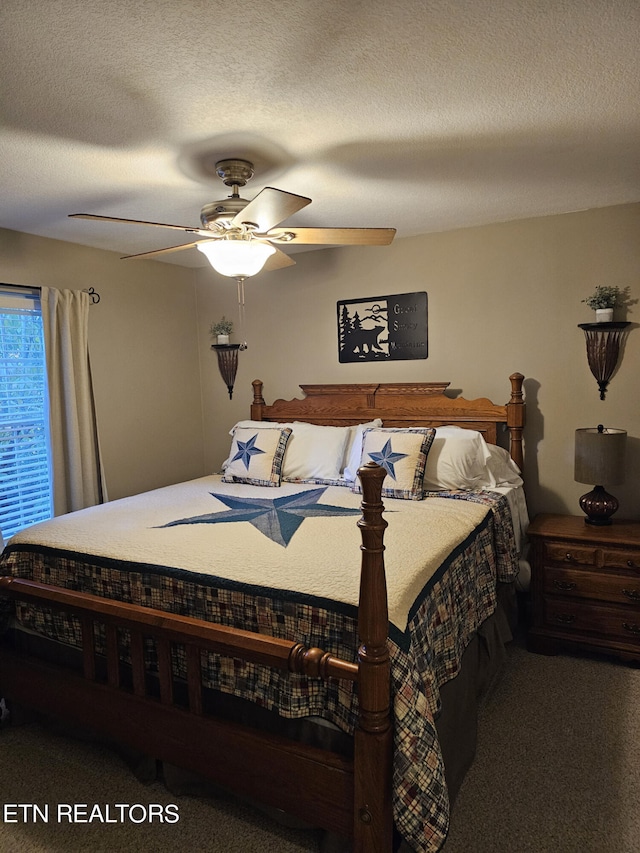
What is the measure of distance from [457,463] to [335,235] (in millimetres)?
1393

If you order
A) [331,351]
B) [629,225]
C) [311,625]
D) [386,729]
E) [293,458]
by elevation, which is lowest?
[386,729]

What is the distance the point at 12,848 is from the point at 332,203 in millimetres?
2879

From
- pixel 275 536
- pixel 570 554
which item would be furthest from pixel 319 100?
pixel 570 554

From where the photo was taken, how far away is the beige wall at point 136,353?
3.37 metres

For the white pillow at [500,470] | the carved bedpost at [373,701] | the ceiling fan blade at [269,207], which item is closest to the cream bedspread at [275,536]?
the carved bedpost at [373,701]

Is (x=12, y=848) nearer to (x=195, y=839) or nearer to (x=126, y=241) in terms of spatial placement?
(x=195, y=839)

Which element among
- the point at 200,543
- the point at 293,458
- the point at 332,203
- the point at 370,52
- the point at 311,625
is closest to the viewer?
the point at 370,52

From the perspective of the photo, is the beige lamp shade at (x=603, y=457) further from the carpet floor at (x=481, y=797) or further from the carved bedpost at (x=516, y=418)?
the carpet floor at (x=481, y=797)

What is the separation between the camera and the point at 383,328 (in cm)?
370

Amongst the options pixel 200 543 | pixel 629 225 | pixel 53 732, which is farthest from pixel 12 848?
pixel 629 225

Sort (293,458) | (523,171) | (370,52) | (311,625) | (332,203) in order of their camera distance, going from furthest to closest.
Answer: (293,458)
(332,203)
(523,171)
(311,625)
(370,52)

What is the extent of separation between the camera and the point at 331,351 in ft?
12.8

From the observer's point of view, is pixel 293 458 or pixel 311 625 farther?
pixel 293 458

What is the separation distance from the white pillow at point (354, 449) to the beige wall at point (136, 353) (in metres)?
1.48
